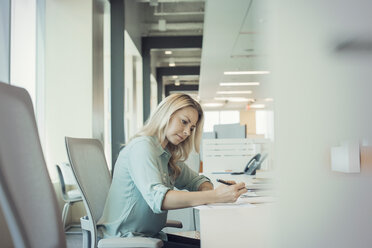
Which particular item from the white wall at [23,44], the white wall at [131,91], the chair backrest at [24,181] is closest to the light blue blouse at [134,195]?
the chair backrest at [24,181]

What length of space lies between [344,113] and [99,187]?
1627mm

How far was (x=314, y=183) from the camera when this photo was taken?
261 millimetres

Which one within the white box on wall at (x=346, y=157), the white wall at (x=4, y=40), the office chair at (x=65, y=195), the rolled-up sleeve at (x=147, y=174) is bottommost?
the office chair at (x=65, y=195)

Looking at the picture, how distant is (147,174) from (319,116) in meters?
1.26

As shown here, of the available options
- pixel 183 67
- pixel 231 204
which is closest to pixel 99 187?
pixel 231 204

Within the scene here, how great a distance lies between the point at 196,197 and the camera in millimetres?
1419

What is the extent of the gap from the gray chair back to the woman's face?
35cm

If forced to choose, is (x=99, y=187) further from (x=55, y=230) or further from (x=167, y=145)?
(x=55, y=230)

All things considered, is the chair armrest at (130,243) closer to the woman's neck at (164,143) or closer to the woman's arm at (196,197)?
the woman's arm at (196,197)

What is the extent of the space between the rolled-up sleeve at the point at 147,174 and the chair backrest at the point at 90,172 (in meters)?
0.20

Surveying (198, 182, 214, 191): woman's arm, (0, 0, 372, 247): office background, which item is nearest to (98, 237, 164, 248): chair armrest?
(198, 182, 214, 191): woman's arm

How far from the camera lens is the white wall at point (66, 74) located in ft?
14.6

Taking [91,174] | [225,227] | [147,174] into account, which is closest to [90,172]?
[91,174]

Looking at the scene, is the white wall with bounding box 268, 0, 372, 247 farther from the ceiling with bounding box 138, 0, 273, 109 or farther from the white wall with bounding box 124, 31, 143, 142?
the white wall with bounding box 124, 31, 143, 142
